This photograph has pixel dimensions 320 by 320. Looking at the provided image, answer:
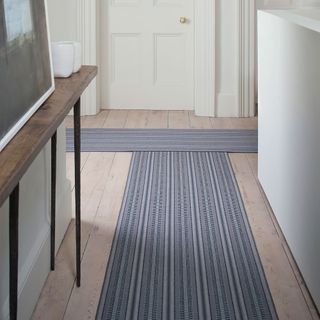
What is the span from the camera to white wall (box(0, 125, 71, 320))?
71.0 inches

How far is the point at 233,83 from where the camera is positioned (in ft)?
17.4

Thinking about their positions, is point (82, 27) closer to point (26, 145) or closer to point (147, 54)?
point (147, 54)

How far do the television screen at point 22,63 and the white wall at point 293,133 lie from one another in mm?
886

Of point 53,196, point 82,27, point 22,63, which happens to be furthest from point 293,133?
point 82,27

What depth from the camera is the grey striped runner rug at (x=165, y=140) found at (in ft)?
14.0

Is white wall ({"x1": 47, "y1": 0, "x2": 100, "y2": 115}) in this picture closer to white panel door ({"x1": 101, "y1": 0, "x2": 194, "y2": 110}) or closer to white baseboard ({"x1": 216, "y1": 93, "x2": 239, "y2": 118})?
white panel door ({"x1": 101, "y1": 0, "x2": 194, "y2": 110})

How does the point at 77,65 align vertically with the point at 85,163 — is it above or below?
above

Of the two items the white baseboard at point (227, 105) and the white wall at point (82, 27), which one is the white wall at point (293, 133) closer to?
the white baseboard at point (227, 105)

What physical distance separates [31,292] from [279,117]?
1.37 metres

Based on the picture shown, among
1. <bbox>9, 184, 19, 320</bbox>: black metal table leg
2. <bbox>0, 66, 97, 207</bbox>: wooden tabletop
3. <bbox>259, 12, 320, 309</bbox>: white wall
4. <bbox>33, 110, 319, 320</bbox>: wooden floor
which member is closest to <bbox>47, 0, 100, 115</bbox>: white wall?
<bbox>33, 110, 319, 320</bbox>: wooden floor

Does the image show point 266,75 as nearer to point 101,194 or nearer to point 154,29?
point 101,194

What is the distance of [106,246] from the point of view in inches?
102

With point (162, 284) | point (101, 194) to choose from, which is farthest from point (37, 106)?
point (101, 194)

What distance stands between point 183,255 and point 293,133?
0.67 m
